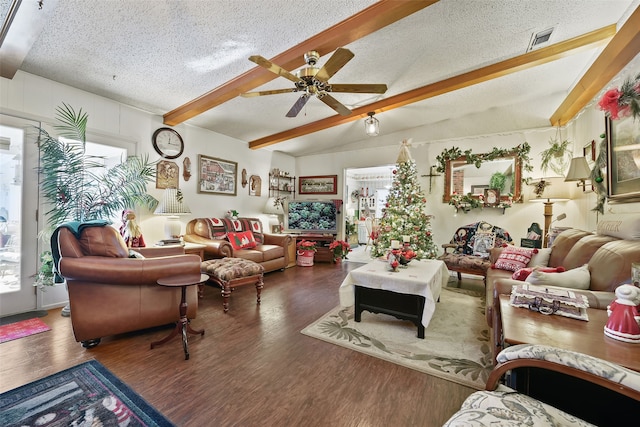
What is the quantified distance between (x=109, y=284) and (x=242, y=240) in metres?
2.50

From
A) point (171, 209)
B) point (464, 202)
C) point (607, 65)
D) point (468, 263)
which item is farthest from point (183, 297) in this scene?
point (464, 202)

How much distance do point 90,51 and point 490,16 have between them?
384cm

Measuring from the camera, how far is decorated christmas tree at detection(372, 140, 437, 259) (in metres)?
4.55

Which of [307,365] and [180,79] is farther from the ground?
[180,79]

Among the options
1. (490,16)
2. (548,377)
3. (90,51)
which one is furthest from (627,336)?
(90,51)

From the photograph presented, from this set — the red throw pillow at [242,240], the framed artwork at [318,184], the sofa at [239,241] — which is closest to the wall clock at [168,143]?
the sofa at [239,241]

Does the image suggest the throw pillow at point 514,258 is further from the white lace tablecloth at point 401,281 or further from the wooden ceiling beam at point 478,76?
the wooden ceiling beam at point 478,76

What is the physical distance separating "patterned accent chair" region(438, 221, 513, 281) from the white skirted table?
107cm

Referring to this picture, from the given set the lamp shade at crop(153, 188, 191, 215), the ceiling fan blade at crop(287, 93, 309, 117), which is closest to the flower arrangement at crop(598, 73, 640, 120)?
the ceiling fan blade at crop(287, 93, 309, 117)

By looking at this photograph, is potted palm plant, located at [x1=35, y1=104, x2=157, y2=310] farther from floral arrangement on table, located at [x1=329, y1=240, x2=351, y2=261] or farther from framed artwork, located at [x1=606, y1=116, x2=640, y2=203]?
framed artwork, located at [x1=606, y1=116, x2=640, y2=203]

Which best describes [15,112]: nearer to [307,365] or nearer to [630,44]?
[307,365]

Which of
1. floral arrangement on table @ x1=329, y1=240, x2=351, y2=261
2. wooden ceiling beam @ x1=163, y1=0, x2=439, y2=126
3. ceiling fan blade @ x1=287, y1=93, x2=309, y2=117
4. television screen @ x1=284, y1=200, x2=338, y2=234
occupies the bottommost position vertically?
floral arrangement on table @ x1=329, y1=240, x2=351, y2=261

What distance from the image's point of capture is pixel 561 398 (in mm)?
1068

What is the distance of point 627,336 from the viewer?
3.66ft
